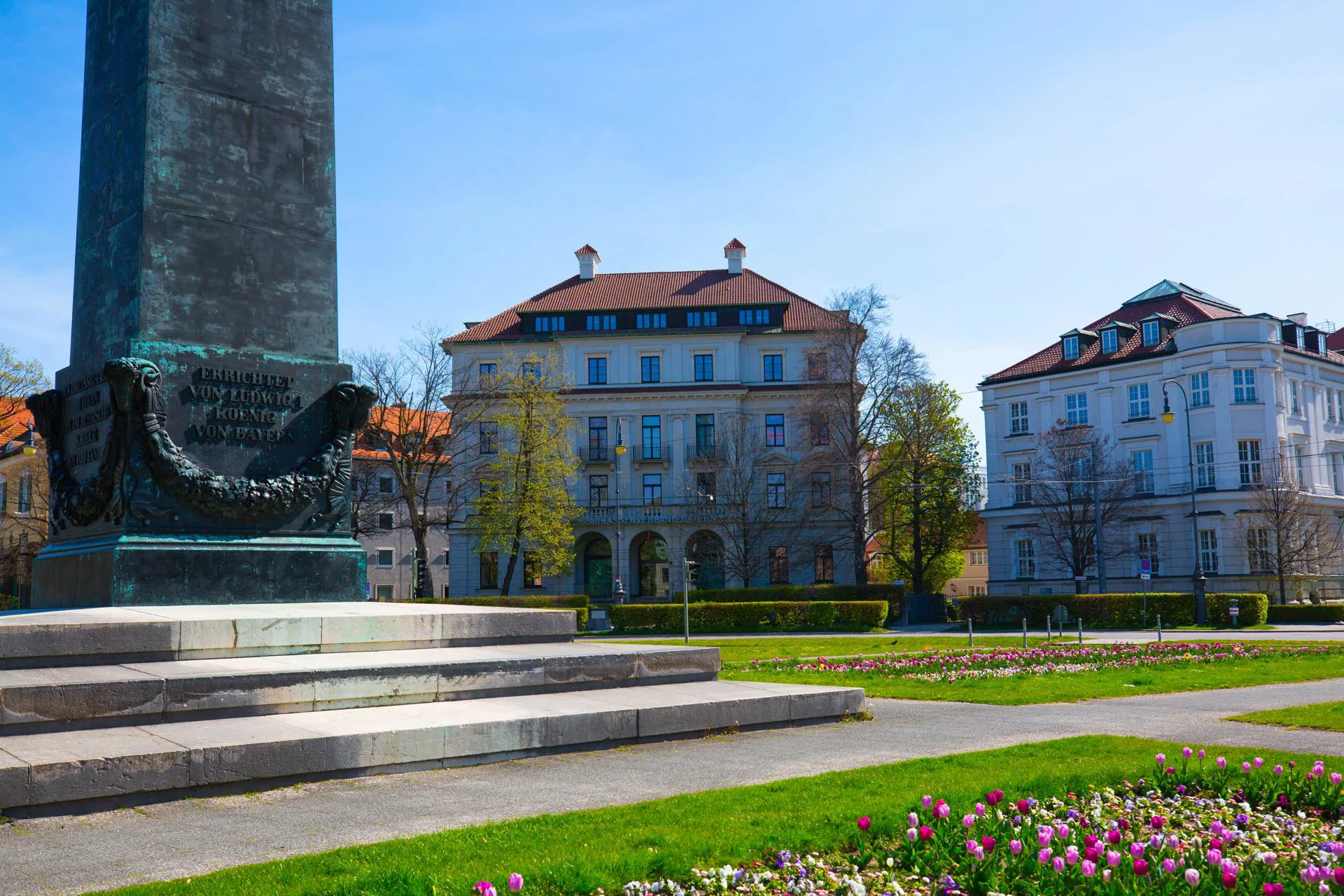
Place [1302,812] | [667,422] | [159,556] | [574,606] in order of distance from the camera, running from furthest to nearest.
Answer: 1. [667,422]
2. [574,606]
3. [159,556]
4. [1302,812]

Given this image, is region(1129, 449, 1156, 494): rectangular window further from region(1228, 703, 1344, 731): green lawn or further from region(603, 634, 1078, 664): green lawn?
region(1228, 703, 1344, 731): green lawn

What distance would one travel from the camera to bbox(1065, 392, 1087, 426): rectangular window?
65188 millimetres

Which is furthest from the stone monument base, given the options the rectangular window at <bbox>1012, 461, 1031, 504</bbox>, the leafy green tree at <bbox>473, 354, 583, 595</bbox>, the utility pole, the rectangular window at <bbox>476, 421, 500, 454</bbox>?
the rectangular window at <bbox>1012, 461, 1031, 504</bbox>

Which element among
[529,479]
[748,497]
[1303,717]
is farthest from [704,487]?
[1303,717]

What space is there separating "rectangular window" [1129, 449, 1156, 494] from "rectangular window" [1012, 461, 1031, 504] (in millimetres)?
5768

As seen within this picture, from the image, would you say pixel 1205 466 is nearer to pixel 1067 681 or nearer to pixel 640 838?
pixel 1067 681

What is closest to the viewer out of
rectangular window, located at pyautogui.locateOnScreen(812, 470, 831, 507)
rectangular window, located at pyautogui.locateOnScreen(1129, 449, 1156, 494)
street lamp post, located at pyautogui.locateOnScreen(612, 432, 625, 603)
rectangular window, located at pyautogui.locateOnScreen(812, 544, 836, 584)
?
rectangular window, located at pyautogui.locateOnScreen(812, 470, 831, 507)

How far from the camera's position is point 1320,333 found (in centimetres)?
6462

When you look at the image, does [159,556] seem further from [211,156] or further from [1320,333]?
[1320,333]

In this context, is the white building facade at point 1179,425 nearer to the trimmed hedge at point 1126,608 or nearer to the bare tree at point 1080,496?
the bare tree at point 1080,496

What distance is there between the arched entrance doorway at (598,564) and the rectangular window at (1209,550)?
32966 millimetres

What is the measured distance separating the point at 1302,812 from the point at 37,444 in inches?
2039

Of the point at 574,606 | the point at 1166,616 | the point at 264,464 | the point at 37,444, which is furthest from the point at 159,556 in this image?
the point at 37,444

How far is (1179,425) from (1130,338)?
23.6 feet
